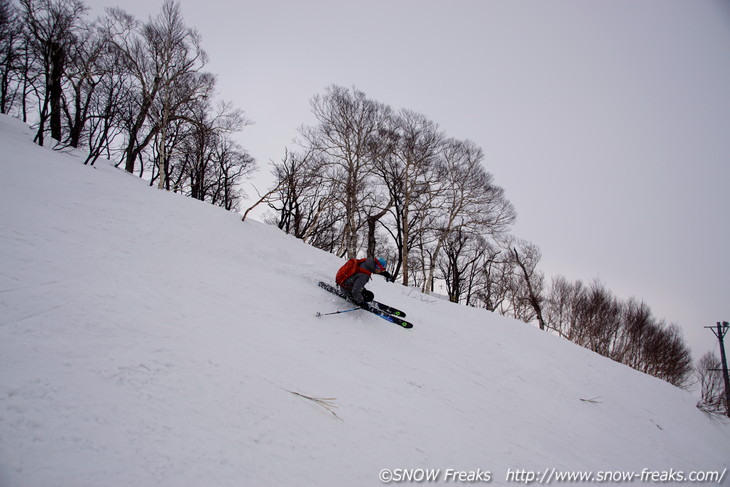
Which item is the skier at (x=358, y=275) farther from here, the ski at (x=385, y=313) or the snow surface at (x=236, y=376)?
the snow surface at (x=236, y=376)

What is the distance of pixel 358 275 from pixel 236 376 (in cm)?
331

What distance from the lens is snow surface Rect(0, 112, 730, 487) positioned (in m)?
2.42

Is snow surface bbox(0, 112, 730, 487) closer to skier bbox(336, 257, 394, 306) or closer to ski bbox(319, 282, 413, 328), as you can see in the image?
ski bbox(319, 282, 413, 328)

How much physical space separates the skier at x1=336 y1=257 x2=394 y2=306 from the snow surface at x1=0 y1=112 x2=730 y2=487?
0.46m

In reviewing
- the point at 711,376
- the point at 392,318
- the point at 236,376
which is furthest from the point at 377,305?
the point at 711,376

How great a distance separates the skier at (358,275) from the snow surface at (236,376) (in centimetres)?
46

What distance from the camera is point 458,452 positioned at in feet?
12.1

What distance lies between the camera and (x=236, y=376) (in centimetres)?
348

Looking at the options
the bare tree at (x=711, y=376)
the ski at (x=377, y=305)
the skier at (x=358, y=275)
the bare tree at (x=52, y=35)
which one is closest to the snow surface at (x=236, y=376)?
the ski at (x=377, y=305)

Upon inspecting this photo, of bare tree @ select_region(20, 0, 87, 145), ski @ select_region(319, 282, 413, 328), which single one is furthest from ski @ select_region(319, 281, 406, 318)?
bare tree @ select_region(20, 0, 87, 145)

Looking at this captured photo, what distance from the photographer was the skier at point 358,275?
6.30m

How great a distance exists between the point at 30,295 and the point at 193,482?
10.8 feet

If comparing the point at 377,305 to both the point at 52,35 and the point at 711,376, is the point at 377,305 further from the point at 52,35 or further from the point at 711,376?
the point at 711,376

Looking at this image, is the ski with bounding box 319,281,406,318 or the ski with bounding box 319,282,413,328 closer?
the ski with bounding box 319,282,413,328
